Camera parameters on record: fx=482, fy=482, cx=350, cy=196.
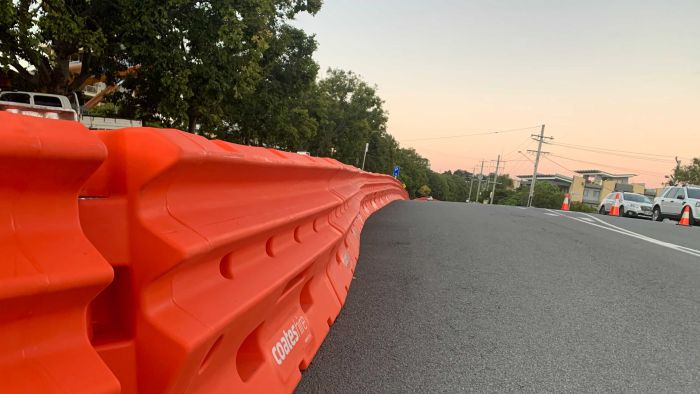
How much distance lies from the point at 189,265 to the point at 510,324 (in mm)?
2797

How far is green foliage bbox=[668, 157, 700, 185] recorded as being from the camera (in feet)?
228

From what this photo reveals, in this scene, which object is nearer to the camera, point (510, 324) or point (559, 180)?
point (510, 324)

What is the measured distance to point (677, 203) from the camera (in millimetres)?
21938

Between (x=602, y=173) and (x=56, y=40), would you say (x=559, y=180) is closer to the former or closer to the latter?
(x=602, y=173)

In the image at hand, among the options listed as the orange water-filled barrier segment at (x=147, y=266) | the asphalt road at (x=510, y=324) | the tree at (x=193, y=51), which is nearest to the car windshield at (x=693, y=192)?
the asphalt road at (x=510, y=324)

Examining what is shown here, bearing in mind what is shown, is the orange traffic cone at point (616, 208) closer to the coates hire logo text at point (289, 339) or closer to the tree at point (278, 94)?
the tree at point (278, 94)

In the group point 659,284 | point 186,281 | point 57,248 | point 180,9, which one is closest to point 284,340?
point 186,281

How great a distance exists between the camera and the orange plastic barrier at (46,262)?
1.04m

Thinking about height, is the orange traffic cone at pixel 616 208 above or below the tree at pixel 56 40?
below

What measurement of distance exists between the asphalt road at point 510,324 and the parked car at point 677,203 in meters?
17.1

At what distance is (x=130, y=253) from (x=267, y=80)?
26036 millimetres

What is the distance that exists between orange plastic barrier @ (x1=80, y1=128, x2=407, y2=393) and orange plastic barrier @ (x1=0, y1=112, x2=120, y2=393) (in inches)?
6.9

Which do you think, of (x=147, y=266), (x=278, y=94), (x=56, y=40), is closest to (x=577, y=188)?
(x=278, y=94)

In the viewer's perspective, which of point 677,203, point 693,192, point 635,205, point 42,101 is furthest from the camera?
point 635,205
